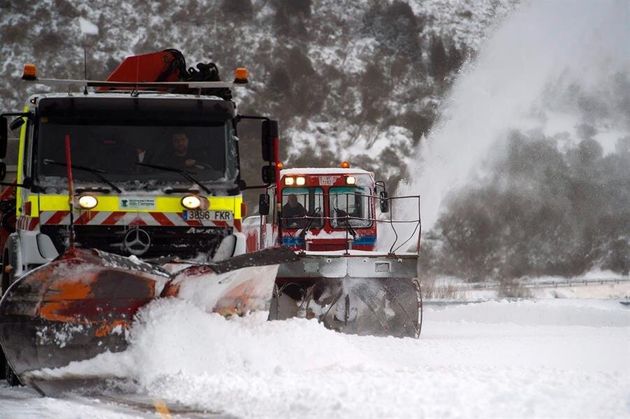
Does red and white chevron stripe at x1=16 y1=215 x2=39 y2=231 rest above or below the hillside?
below

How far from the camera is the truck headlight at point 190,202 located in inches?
361

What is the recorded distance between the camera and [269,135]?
31.9 feet

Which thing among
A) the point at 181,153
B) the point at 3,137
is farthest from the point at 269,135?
the point at 3,137

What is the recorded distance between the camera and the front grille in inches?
355

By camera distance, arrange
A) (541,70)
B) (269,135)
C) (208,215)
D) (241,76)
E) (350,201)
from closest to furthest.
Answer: (208,215) → (269,135) → (241,76) → (350,201) → (541,70)

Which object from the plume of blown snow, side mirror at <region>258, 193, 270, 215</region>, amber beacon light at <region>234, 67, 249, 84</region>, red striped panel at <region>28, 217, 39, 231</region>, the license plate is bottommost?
red striped panel at <region>28, 217, 39, 231</region>

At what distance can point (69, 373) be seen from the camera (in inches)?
309

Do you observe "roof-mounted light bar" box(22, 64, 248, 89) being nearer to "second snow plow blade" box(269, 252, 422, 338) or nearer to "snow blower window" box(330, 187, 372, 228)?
"second snow plow blade" box(269, 252, 422, 338)

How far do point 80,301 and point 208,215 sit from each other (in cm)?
182

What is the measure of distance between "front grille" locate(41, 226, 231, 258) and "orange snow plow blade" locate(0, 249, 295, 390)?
3.19 feet

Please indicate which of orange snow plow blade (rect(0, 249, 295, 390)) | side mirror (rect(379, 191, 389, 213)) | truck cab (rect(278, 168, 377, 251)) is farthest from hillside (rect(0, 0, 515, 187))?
orange snow plow blade (rect(0, 249, 295, 390))

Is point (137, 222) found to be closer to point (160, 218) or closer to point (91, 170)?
point (160, 218)

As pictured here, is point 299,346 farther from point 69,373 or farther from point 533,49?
point 533,49

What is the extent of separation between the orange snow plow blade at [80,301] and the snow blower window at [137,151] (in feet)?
4.55
